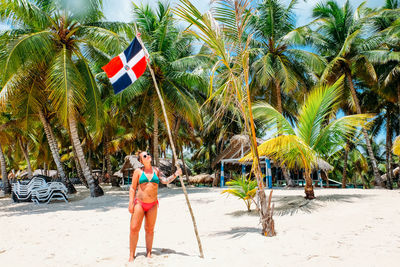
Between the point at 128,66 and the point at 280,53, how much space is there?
44.7 ft

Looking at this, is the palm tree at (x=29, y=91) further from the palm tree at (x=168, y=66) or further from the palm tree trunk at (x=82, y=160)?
the palm tree at (x=168, y=66)

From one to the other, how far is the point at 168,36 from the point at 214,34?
1252 cm

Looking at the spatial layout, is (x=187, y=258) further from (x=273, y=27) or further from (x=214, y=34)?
(x=273, y=27)

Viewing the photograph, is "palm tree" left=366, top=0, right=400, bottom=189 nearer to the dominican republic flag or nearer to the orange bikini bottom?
the dominican republic flag

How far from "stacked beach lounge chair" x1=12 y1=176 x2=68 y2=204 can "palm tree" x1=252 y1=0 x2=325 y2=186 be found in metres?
11.5

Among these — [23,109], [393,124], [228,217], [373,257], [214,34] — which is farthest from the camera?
[393,124]

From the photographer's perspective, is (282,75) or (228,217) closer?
(228,217)

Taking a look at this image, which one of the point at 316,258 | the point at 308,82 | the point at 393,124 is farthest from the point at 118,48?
the point at 393,124

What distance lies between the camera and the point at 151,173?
13.0 ft

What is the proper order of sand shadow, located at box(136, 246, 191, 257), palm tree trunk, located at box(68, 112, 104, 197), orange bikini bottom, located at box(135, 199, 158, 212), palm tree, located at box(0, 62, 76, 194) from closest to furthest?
orange bikini bottom, located at box(135, 199, 158, 212) → sand shadow, located at box(136, 246, 191, 257) → palm tree, located at box(0, 62, 76, 194) → palm tree trunk, located at box(68, 112, 104, 197)

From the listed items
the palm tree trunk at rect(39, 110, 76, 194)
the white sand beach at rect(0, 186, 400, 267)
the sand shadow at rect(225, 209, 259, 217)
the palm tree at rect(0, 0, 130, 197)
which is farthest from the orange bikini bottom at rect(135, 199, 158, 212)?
the palm tree trunk at rect(39, 110, 76, 194)

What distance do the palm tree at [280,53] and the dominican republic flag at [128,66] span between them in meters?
11.0

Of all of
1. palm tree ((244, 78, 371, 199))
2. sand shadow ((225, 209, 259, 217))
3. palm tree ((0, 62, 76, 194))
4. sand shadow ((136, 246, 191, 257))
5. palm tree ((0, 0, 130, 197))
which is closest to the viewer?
sand shadow ((136, 246, 191, 257))

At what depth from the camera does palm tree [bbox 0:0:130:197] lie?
33.9ft
